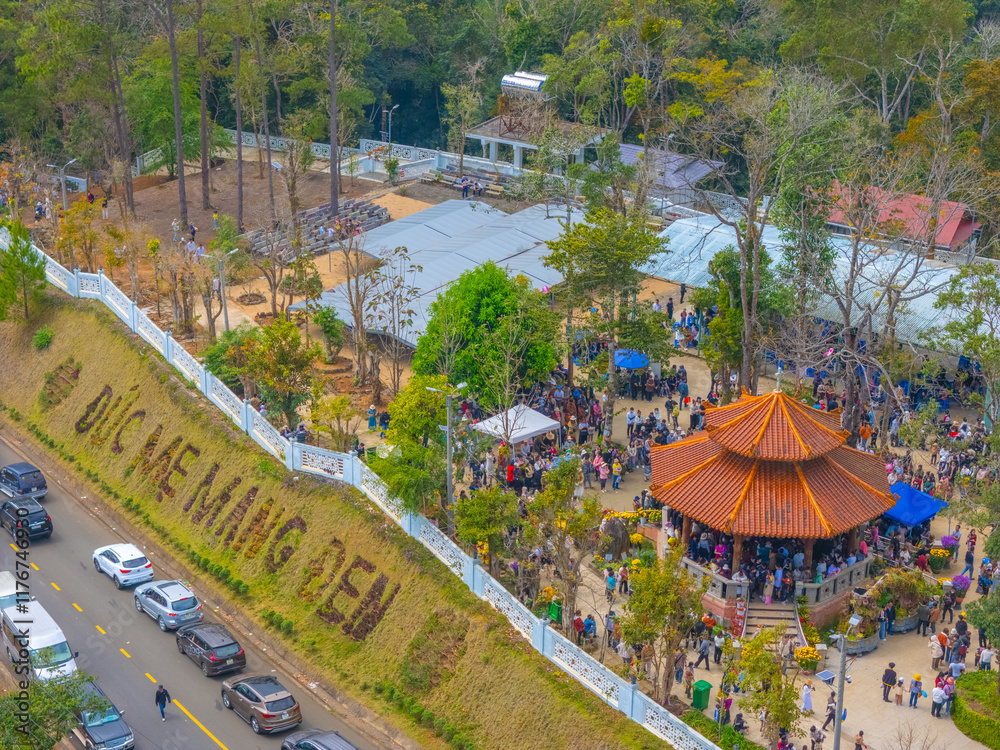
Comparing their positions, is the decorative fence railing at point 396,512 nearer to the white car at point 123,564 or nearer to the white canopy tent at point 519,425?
the white canopy tent at point 519,425

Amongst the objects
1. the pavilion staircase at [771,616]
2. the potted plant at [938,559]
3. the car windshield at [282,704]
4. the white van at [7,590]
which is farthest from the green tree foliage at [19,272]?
the potted plant at [938,559]

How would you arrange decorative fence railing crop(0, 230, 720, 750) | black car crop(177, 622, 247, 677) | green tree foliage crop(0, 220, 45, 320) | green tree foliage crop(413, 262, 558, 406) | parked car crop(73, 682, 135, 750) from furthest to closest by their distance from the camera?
green tree foliage crop(0, 220, 45, 320)
green tree foliage crop(413, 262, 558, 406)
black car crop(177, 622, 247, 677)
parked car crop(73, 682, 135, 750)
decorative fence railing crop(0, 230, 720, 750)

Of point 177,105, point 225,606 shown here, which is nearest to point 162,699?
point 225,606

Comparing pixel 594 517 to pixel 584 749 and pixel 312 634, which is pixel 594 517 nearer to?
pixel 584 749

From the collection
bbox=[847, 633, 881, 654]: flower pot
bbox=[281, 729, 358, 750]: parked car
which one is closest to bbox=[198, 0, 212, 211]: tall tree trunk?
bbox=[281, 729, 358, 750]: parked car

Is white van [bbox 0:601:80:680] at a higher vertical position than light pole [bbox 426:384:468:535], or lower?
lower

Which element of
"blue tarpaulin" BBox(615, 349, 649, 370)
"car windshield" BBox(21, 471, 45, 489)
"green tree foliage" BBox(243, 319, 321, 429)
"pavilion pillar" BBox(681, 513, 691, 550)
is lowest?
"car windshield" BBox(21, 471, 45, 489)

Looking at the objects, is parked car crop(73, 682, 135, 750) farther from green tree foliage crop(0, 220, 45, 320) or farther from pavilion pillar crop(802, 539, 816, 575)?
green tree foliage crop(0, 220, 45, 320)

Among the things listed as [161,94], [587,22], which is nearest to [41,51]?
[161,94]
